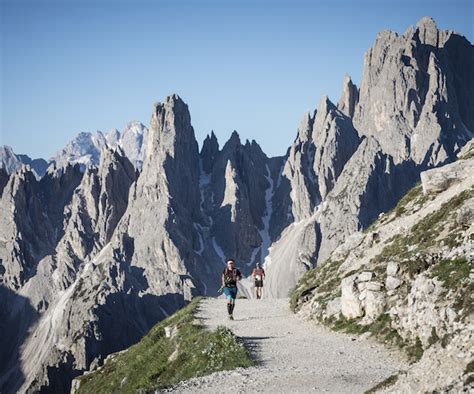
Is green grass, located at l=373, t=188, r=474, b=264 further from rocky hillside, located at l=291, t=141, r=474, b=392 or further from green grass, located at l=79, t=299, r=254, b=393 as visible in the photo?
green grass, located at l=79, t=299, r=254, b=393

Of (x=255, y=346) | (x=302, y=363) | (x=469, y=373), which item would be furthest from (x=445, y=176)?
(x=469, y=373)

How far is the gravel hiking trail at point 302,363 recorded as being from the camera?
18500 mm

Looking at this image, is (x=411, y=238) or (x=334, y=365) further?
(x=411, y=238)

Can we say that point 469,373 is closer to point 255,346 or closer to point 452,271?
point 452,271

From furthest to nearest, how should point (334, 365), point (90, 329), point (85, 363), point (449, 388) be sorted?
point (90, 329) < point (85, 363) < point (334, 365) < point (449, 388)

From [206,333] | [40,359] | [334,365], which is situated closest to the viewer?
[334,365]

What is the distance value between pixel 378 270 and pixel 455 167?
1094 cm

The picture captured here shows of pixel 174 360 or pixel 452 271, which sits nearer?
pixel 452 271

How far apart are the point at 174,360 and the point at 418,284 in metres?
12.0

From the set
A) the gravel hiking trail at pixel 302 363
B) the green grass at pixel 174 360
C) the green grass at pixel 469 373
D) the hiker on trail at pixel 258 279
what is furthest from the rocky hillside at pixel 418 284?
the green grass at pixel 174 360

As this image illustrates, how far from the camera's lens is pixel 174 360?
1065 inches

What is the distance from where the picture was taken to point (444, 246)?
25.6 meters

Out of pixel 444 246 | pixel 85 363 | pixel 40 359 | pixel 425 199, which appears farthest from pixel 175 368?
pixel 40 359

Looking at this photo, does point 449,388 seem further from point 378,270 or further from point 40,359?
point 40,359
